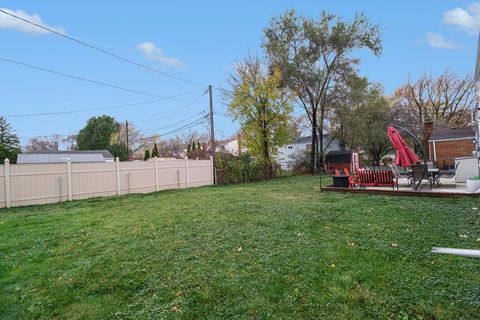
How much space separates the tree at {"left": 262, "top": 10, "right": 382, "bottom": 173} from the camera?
2192cm

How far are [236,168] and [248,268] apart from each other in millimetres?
14681

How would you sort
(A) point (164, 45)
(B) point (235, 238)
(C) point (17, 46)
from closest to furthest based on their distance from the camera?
1. (B) point (235, 238)
2. (C) point (17, 46)
3. (A) point (164, 45)

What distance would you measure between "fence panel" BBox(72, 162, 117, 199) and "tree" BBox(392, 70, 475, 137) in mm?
26393

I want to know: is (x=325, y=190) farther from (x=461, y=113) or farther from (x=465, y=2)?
(x=461, y=113)

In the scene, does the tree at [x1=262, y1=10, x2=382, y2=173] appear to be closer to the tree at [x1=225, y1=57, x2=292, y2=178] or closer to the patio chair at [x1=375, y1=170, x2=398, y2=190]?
the tree at [x1=225, y1=57, x2=292, y2=178]

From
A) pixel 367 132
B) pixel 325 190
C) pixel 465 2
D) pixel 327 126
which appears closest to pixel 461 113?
pixel 367 132

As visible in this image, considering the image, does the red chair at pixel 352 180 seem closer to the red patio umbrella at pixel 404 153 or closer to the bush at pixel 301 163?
the red patio umbrella at pixel 404 153

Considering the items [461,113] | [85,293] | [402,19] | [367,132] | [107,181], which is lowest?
[85,293]

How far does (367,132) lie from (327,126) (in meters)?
3.93

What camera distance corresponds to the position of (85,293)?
3102mm

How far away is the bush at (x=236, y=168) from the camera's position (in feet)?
59.1

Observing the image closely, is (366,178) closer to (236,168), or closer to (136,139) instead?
(236,168)

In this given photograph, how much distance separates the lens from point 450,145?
71.2 ft

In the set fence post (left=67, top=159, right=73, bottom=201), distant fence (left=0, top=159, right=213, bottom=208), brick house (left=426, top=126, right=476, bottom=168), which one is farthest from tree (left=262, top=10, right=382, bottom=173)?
fence post (left=67, top=159, right=73, bottom=201)
